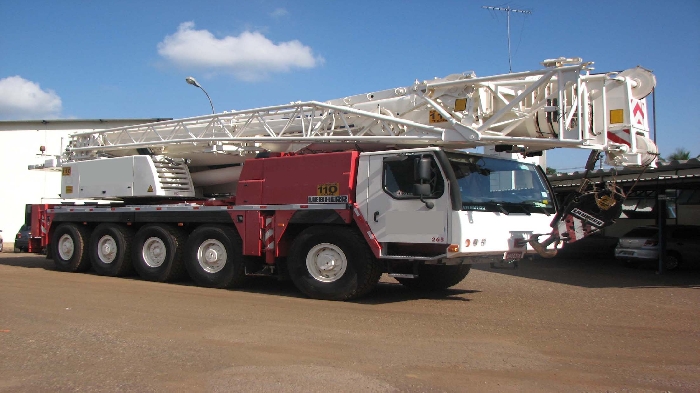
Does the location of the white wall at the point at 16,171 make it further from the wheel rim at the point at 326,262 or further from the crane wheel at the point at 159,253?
the wheel rim at the point at 326,262

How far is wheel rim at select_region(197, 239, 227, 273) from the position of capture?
11836 millimetres

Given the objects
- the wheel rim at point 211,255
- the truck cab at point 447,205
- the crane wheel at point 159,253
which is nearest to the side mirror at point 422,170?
the truck cab at point 447,205

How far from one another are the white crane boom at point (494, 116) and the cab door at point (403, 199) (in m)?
0.53

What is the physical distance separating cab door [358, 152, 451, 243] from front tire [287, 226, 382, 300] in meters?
0.47

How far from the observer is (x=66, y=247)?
15.1 metres

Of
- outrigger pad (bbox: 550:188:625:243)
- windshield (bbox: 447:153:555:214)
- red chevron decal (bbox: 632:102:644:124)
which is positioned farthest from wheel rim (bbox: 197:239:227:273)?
red chevron decal (bbox: 632:102:644:124)

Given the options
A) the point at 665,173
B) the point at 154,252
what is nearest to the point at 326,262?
the point at 154,252

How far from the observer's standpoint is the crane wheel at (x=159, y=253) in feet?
41.5

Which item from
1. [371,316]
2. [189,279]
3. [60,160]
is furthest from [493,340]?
[60,160]

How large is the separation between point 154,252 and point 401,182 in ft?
20.8

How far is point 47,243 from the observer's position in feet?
51.3

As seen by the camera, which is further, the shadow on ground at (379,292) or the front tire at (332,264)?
the shadow on ground at (379,292)

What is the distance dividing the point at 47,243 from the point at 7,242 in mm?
20184

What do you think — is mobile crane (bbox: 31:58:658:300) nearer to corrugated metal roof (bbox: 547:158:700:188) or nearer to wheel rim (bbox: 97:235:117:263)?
wheel rim (bbox: 97:235:117:263)
